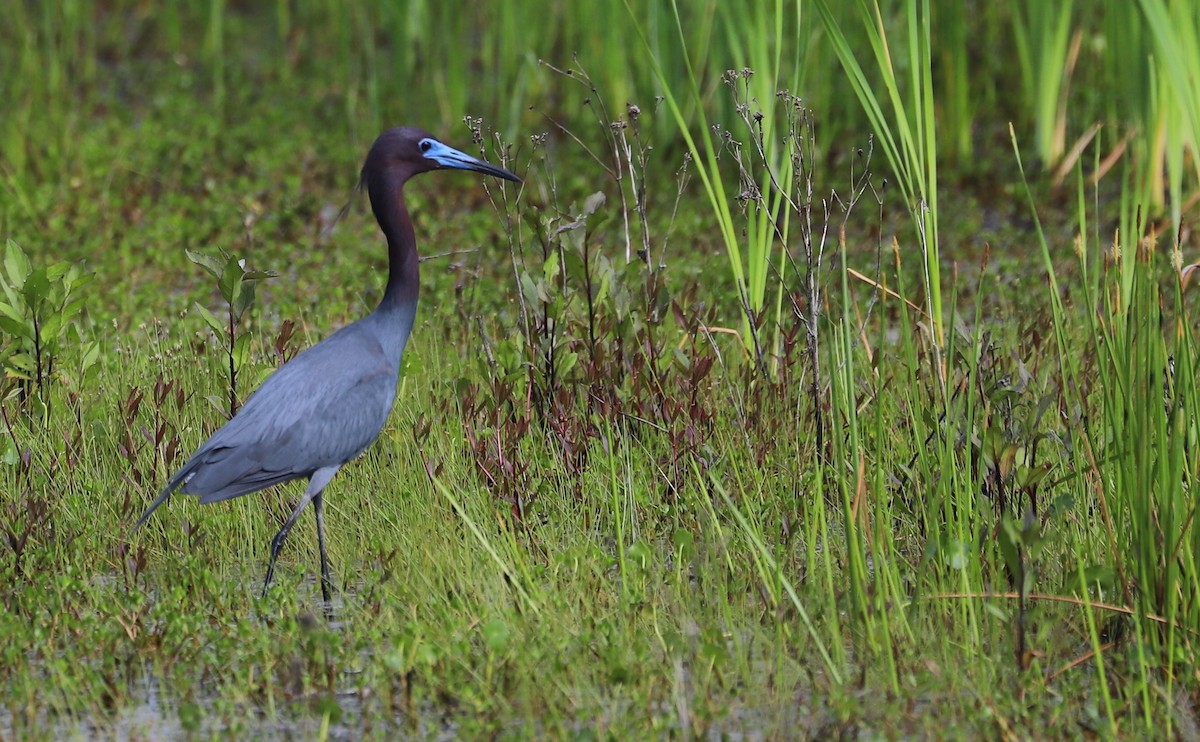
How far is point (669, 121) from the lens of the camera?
8477 mm

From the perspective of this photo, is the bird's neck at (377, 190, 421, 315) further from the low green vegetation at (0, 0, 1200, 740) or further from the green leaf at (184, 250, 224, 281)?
the green leaf at (184, 250, 224, 281)

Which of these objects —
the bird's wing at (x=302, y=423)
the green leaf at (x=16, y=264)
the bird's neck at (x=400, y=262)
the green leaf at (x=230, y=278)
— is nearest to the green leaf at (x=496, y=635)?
the bird's wing at (x=302, y=423)

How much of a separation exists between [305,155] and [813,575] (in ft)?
20.3

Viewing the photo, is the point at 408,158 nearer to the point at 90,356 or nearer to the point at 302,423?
the point at 302,423

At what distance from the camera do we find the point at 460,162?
4777 millimetres

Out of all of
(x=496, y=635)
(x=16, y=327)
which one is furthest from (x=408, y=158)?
(x=496, y=635)

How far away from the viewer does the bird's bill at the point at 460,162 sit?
4.72 metres

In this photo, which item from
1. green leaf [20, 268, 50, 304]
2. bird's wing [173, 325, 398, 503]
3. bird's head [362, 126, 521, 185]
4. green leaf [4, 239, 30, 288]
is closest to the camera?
bird's wing [173, 325, 398, 503]

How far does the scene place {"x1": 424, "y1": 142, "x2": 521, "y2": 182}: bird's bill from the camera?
4.72m

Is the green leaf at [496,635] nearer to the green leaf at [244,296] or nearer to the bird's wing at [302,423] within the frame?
the bird's wing at [302,423]

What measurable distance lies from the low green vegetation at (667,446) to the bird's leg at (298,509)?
0.28 feet

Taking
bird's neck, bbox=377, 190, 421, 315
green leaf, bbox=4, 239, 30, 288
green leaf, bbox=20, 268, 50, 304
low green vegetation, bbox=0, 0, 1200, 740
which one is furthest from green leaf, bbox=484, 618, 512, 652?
green leaf, bbox=4, 239, 30, 288

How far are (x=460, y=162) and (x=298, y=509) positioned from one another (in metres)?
1.20

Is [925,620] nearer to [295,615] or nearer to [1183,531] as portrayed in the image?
[1183,531]
